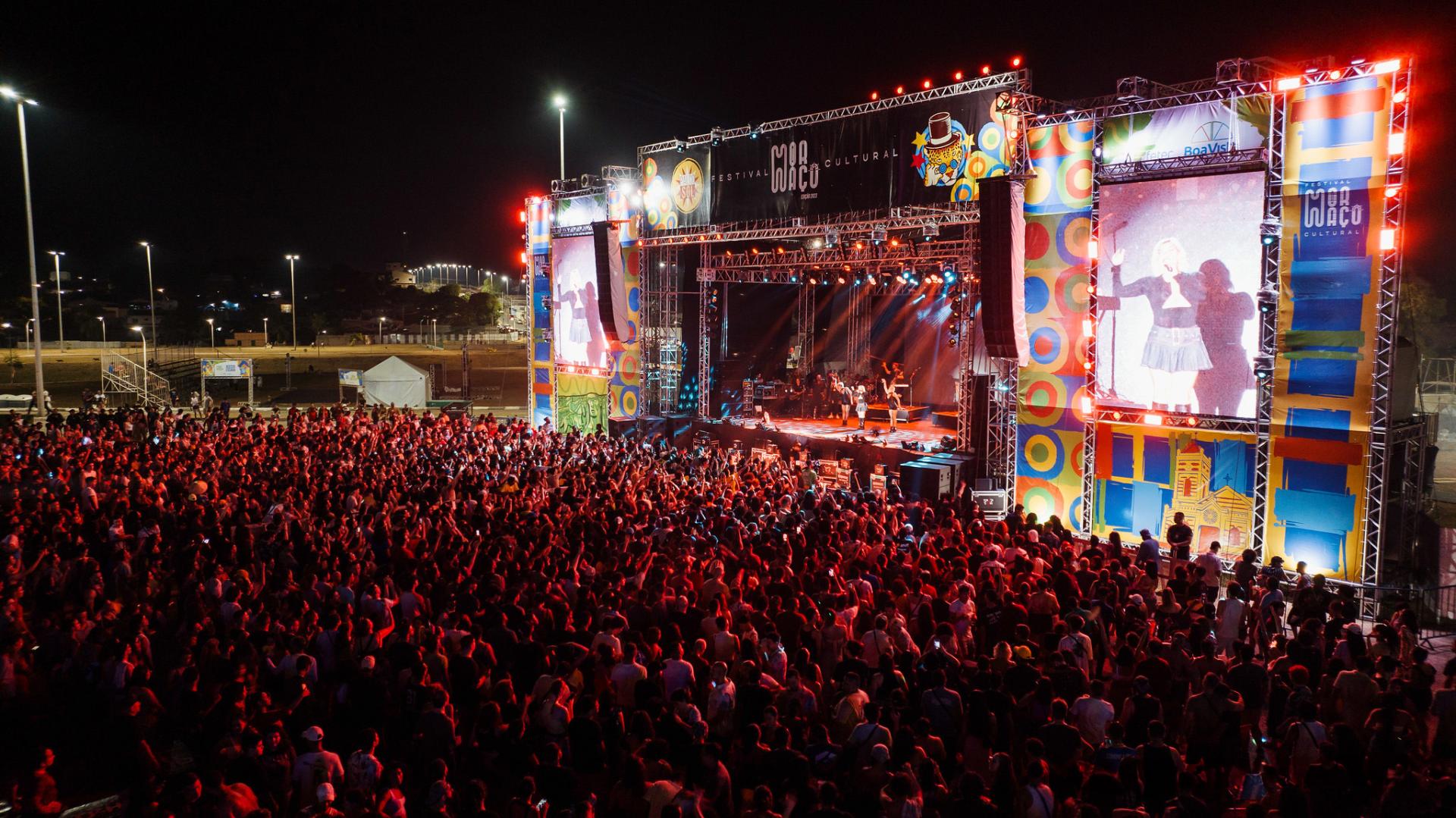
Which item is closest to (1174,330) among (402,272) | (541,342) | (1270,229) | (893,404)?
(1270,229)

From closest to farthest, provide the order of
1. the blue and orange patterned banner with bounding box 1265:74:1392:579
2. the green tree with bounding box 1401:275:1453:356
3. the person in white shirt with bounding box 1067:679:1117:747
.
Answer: the person in white shirt with bounding box 1067:679:1117:747 → the blue and orange patterned banner with bounding box 1265:74:1392:579 → the green tree with bounding box 1401:275:1453:356

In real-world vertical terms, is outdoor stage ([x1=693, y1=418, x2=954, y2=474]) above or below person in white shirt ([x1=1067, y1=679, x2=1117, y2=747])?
above

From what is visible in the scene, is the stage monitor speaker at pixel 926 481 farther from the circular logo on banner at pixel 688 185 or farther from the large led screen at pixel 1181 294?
the circular logo on banner at pixel 688 185

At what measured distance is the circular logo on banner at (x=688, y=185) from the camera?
20812mm

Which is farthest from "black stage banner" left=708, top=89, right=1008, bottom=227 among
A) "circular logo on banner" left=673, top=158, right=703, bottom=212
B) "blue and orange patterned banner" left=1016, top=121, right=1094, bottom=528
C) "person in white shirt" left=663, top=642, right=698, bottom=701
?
"person in white shirt" left=663, top=642, right=698, bottom=701

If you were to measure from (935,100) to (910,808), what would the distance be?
13924 millimetres

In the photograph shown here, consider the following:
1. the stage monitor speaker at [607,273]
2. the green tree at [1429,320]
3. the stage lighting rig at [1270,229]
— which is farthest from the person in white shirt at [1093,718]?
the green tree at [1429,320]

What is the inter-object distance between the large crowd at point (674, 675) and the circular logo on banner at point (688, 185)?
11292 millimetres

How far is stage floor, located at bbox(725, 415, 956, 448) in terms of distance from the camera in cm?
2077

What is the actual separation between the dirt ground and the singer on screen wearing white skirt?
29.4 m

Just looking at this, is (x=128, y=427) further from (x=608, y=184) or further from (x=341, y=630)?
(x=341, y=630)

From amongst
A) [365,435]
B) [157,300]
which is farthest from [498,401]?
[157,300]

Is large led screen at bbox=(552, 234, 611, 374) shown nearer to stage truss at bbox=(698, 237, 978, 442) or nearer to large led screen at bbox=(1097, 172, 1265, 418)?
stage truss at bbox=(698, 237, 978, 442)

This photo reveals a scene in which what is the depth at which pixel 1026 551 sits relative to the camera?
10469mm
